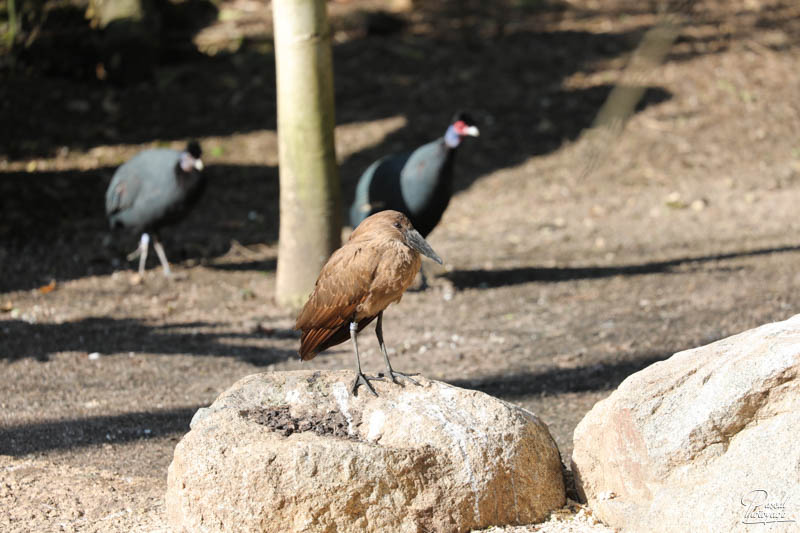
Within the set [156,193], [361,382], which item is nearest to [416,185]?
[156,193]

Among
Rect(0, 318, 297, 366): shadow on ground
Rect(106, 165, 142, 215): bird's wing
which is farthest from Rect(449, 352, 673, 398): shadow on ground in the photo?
Rect(106, 165, 142, 215): bird's wing

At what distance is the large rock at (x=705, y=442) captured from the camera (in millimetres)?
3002

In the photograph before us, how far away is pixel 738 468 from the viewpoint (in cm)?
312

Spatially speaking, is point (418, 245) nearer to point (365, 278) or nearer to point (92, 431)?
point (365, 278)

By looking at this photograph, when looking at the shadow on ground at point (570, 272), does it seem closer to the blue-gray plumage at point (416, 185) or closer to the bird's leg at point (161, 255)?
the blue-gray plumage at point (416, 185)

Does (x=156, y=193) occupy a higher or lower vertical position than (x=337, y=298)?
lower

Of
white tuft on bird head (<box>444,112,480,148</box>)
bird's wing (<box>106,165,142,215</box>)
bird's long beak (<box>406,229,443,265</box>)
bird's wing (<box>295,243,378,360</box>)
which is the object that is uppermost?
bird's long beak (<box>406,229,443,265</box>)

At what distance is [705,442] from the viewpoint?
326cm

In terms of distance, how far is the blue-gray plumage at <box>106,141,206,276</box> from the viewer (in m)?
7.66

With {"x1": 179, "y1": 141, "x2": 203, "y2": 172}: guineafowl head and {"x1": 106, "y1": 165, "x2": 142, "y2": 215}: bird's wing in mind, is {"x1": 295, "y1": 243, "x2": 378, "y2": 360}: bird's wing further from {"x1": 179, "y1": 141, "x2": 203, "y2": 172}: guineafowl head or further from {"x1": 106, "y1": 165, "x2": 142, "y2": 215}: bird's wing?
{"x1": 106, "y1": 165, "x2": 142, "y2": 215}: bird's wing

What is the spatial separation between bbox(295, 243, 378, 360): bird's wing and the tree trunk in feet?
9.72

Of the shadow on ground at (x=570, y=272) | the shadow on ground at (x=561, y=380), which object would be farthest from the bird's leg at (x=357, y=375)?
the shadow on ground at (x=570, y=272)

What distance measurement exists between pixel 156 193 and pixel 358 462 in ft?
16.5

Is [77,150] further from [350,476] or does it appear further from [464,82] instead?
[350,476]
